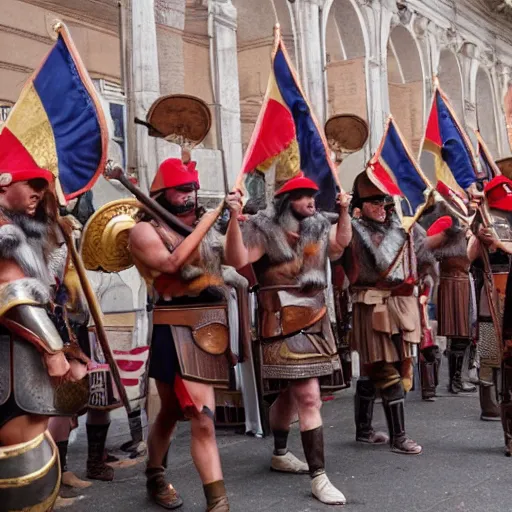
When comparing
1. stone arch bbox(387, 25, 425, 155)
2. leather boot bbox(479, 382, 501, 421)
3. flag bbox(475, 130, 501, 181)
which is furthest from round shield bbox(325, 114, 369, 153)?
stone arch bbox(387, 25, 425, 155)

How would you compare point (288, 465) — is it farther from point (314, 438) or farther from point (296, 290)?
point (296, 290)

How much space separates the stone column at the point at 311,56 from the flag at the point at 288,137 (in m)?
6.21

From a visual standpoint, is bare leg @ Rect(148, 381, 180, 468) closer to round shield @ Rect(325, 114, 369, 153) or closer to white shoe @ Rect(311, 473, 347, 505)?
white shoe @ Rect(311, 473, 347, 505)

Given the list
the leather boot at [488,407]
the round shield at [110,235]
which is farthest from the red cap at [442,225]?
the round shield at [110,235]

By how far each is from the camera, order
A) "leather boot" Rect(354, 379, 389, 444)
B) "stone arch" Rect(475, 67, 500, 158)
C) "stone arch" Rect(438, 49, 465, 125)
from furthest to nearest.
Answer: "stone arch" Rect(475, 67, 500, 158)
"stone arch" Rect(438, 49, 465, 125)
"leather boot" Rect(354, 379, 389, 444)

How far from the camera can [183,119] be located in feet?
18.3

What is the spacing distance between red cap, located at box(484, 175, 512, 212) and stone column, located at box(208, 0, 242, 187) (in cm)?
431

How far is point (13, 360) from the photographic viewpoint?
3.43 m

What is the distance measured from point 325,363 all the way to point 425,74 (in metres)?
11.2

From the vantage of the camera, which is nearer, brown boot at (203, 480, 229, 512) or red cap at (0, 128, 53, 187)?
red cap at (0, 128, 53, 187)

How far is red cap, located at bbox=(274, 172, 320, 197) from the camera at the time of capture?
4828 millimetres

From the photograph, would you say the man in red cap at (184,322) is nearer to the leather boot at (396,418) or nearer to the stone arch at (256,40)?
the leather boot at (396,418)

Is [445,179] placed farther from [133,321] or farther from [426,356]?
[133,321]

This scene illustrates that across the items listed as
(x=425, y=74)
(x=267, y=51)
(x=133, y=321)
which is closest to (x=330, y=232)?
(x=133, y=321)
